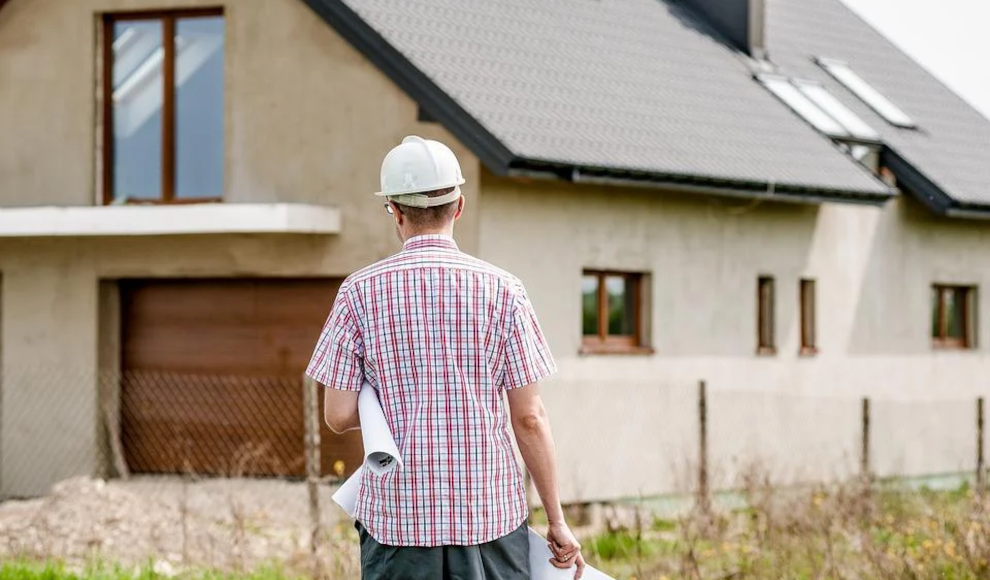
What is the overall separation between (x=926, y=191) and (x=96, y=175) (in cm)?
834

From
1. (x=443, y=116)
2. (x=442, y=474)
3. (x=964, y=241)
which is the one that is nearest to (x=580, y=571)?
(x=442, y=474)

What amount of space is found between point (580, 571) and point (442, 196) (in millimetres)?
1019

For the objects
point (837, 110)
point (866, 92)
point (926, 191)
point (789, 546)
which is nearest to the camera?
point (789, 546)

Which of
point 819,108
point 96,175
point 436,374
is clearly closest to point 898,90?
point 819,108

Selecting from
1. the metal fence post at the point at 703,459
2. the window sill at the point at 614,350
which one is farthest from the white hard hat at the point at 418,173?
the window sill at the point at 614,350

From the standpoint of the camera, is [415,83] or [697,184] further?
[697,184]

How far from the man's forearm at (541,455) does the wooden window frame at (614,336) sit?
9.89 meters

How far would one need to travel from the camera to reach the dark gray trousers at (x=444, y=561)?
4.20 meters

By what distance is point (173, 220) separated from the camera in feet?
45.4

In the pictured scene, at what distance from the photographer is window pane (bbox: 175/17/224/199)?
14422 mm

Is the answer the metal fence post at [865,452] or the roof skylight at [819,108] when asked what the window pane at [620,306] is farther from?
the roof skylight at [819,108]

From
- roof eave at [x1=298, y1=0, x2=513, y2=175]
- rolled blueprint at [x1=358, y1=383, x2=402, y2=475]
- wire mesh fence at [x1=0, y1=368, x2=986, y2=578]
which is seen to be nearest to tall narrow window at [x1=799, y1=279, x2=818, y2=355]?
wire mesh fence at [x1=0, y1=368, x2=986, y2=578]

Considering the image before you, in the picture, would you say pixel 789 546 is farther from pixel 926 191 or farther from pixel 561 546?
pixel 926 191

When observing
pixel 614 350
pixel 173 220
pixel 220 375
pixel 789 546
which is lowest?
pixel 789 546
